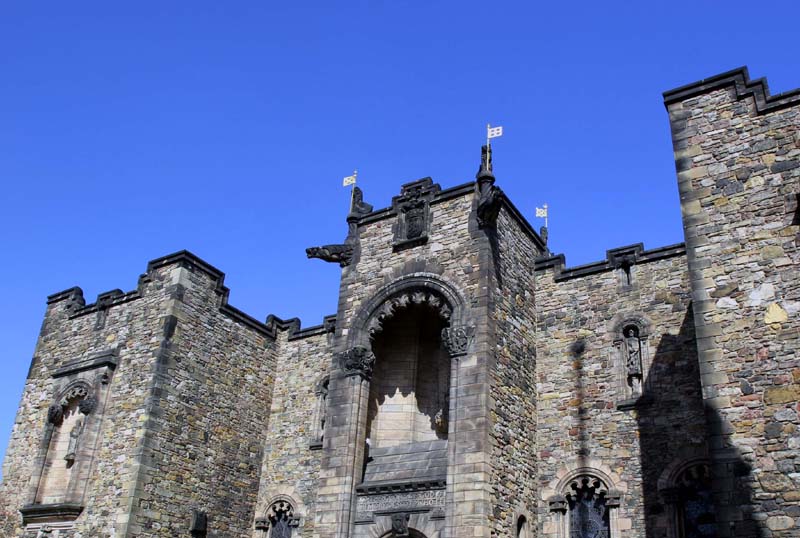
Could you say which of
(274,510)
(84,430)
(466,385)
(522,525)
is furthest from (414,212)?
(84,430)

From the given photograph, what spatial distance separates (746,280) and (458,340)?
5.84 meters

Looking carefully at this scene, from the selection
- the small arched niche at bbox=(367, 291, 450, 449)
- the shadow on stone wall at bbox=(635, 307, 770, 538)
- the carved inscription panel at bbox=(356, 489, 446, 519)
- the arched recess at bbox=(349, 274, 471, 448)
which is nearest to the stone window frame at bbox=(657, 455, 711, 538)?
the shadow on stone wall at bbox=(635, 307, 770, 538)

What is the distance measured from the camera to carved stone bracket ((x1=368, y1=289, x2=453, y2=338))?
16422 mm

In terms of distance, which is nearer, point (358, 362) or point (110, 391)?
point (358, 362)

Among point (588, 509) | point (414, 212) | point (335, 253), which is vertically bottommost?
point (588, 509)

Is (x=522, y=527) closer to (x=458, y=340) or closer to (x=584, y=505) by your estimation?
(x=584, y=505)

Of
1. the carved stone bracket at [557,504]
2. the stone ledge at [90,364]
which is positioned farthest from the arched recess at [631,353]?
the stone ledge at [90,364]

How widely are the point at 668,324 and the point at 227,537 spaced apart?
11.5m

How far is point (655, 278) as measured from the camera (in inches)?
648

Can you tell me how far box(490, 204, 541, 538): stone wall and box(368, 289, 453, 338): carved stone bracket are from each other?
1307mm

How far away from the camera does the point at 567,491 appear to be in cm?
1566

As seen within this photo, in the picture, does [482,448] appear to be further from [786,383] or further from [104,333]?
[104,333]

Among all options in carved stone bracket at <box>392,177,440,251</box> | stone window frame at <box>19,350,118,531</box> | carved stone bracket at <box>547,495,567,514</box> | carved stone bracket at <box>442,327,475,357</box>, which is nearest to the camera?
carved stone bracket at <box>442,327,475,357</box>

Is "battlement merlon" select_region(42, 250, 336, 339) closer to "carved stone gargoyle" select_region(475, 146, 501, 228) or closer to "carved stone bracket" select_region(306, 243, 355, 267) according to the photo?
"carved stone bracket" select_region(306, 243, 355, 267)
